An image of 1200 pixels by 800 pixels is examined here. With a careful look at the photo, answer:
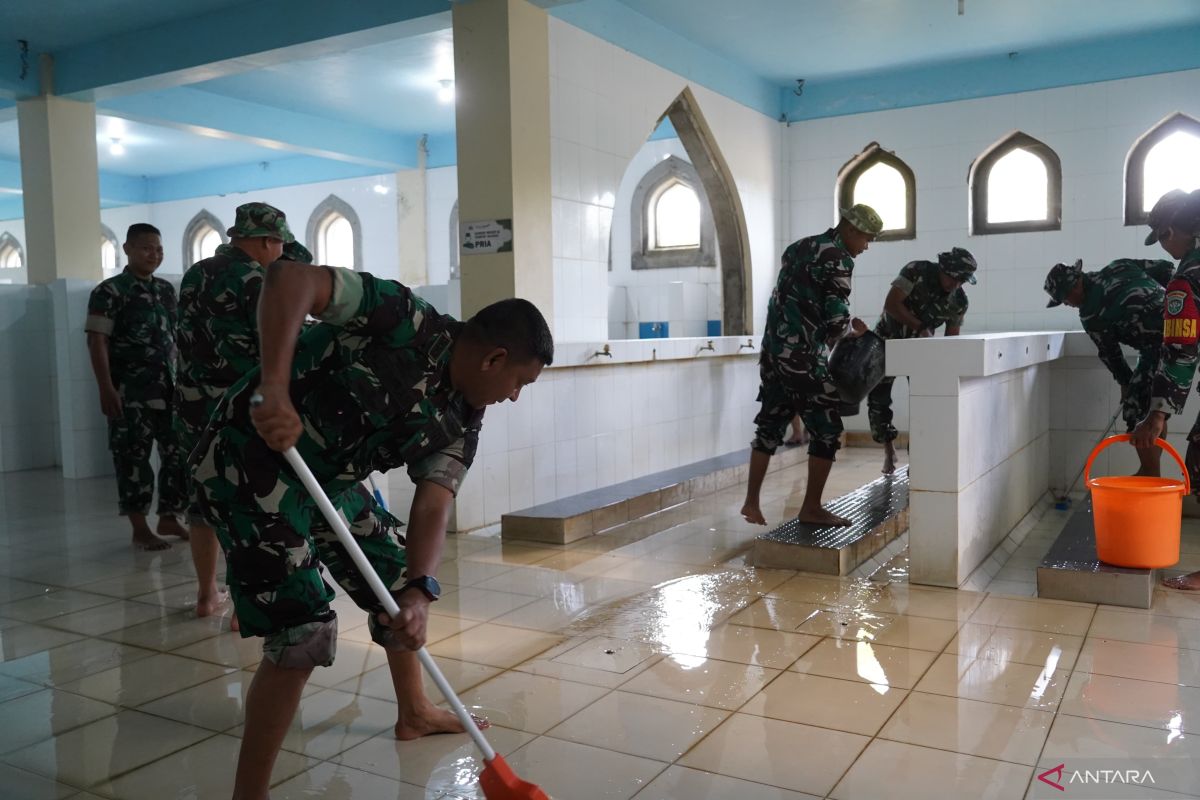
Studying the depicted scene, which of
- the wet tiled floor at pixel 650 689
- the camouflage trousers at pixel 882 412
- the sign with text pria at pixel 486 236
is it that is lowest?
the wet tiled floor at pixel 650 689

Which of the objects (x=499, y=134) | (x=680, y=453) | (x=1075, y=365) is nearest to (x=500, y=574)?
(x=499, y=134)

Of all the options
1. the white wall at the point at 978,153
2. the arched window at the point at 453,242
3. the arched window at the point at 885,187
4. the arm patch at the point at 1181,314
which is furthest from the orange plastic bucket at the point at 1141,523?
the arched window at the point at 453,242

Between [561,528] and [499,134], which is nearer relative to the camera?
[561,528]

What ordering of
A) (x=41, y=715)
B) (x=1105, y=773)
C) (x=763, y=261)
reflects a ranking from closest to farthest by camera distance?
(x=1105, y=773)
(x=41, y=715)
(x=763, y=261)

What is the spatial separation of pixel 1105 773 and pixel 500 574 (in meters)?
2.90

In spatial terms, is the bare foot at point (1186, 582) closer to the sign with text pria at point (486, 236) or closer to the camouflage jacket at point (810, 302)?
the camouflage jacket at point (810, 302)

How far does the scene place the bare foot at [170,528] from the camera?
5.65 m

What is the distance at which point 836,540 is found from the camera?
471cm

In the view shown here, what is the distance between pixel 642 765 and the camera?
2572 millimetres

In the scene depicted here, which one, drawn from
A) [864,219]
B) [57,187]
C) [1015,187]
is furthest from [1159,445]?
[57,187]

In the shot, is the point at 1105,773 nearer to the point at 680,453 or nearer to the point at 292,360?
the point at 292,360

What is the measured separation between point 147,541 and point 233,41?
4.06m

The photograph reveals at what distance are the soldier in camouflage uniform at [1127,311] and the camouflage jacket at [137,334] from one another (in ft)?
16.3

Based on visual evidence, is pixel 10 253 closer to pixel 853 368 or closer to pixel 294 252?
pixel 294 252
